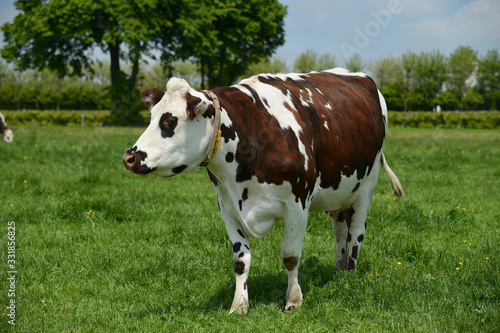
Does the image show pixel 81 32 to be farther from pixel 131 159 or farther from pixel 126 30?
pixel 131 159

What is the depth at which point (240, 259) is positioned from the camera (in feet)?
12.7

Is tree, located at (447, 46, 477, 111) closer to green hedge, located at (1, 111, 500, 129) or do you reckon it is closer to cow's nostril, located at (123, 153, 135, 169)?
green hedge, located at (1, 111, 500, 129)

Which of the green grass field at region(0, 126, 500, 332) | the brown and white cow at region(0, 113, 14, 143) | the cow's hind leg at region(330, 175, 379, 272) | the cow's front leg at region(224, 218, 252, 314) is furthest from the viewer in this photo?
the brown and white cow at region(0, 113, 14, 143)

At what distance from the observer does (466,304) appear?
3.89m

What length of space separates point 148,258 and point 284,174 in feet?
7.76

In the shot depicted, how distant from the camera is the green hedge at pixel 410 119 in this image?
44531 millimetres

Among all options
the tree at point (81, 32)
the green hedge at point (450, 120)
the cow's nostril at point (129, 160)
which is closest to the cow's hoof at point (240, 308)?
the cow's nostril at point (129, 160)

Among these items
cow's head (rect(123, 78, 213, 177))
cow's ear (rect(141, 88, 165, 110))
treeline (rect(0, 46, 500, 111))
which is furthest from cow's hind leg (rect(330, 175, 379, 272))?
treeline (rect(0, 46, 500, 111))

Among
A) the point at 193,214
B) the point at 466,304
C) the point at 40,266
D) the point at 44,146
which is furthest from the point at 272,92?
the point at 44,146

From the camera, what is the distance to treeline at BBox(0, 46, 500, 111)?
6325 centimetres

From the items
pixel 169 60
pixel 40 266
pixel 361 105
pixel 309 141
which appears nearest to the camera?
pixel 309 141

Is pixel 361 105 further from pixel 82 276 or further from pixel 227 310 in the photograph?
pixel 82 276

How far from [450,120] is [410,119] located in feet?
13.0

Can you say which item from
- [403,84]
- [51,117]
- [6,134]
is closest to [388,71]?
[403,84]
